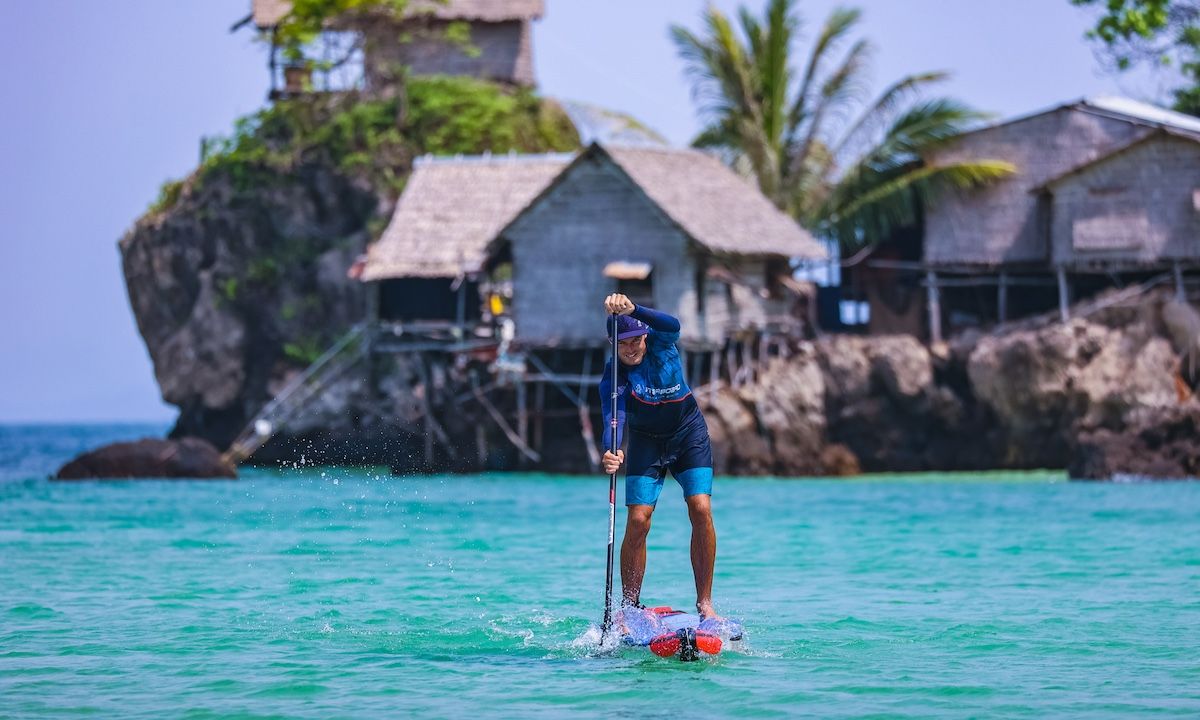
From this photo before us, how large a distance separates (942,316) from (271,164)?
1752 centimetres

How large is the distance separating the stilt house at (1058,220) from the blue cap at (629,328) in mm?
26418

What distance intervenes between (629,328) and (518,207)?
26.5m

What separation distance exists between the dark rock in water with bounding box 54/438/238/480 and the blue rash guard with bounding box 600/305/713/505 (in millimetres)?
26401

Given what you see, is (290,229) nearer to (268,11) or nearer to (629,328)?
(268,11)

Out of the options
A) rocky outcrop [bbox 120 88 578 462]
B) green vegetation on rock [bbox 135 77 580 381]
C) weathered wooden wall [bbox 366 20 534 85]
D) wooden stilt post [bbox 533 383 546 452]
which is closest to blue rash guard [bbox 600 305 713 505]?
wooden stilt post [bbox 533 383 546 452]

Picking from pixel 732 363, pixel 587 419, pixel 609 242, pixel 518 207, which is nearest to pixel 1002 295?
pixel 732 363

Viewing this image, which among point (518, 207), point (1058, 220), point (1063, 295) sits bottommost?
point (1063, 295)

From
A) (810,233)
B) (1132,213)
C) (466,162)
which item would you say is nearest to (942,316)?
(810,233)

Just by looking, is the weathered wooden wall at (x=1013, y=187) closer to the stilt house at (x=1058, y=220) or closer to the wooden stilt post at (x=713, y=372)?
the stilt house at (x=1058, y=220)

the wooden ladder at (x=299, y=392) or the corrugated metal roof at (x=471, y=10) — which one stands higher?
the corrugated metal roof at (x=471, y=10)

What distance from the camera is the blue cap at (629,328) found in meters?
11.2

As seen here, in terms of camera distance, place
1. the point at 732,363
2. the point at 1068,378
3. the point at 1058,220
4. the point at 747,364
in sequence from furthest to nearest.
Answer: the point at 732,363 → the point at 747,364 → the point at 1058,220 → the point at 1068,378

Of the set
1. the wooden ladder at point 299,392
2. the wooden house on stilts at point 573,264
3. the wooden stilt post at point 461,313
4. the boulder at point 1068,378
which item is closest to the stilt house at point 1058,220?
the boulder at point 1068,378

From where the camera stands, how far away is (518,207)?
37.5 metres
